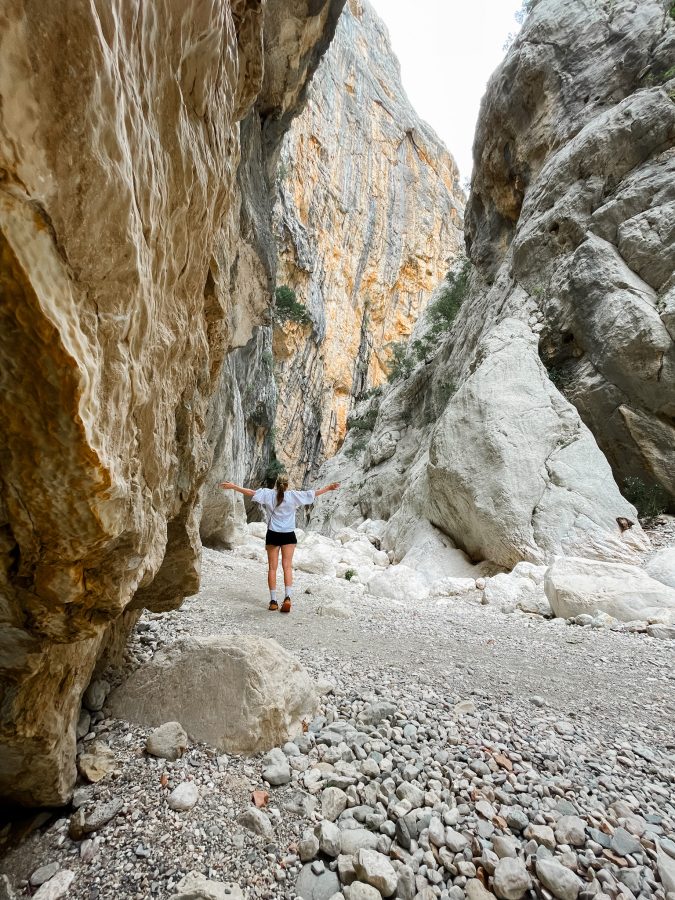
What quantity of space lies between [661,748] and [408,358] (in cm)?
1958

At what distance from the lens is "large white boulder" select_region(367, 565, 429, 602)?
689 centimetres

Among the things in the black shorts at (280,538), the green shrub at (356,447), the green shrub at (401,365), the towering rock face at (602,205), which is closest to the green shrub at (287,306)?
the green shrub at (401,365)

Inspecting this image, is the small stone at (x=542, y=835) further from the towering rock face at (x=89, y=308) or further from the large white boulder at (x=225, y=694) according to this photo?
the towering rock face at (x=89, y=308)

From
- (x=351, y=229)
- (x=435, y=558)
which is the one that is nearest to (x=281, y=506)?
(x=435, y=558)

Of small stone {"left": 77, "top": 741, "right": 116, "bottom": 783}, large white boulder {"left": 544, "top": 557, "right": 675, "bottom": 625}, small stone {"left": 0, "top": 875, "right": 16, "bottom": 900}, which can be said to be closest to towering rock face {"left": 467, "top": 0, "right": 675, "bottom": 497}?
large white boulder {"left": 544, "top": 557, "right": 675, "bottom": 625}

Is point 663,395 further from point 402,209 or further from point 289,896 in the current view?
point 402,209

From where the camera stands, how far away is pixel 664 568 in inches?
239

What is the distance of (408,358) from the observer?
2077 centimetres

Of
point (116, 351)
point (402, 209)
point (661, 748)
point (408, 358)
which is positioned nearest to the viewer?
point (116, 351)

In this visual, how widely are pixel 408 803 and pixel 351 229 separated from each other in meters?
41.2

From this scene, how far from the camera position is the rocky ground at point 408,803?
4.85 feet

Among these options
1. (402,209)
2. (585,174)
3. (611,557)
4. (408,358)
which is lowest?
(611,557)

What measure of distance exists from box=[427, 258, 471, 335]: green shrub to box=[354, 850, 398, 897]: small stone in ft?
65.3

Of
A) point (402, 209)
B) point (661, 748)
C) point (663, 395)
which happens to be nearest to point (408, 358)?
point (663, 395)
